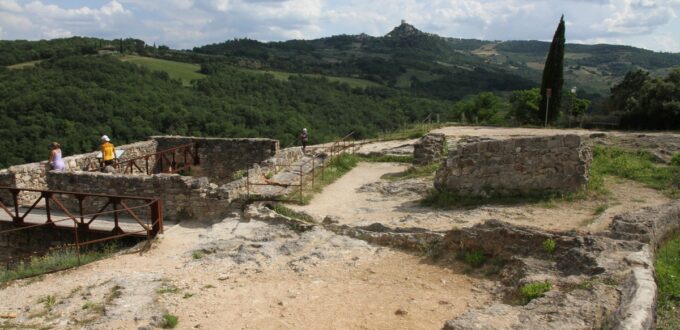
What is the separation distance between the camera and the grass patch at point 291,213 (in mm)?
11469

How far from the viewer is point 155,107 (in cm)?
4397

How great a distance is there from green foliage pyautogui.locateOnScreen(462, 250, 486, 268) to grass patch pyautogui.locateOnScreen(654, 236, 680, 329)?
2427mm

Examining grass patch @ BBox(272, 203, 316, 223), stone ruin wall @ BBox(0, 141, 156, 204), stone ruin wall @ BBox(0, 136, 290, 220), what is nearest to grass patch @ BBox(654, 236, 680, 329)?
grass patch @ BBox(272, 203, 316, 223)

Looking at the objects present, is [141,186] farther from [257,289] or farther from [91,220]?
[257,289]

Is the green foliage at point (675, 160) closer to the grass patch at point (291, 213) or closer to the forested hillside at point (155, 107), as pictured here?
the grass patch at point (291, 213)

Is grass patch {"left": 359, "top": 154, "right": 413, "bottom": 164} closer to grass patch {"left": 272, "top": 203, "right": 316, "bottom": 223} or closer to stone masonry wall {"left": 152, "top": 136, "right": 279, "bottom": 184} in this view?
stone masonry wall {"left": 152, "top": 136, "right": 279, "bottom": 184}

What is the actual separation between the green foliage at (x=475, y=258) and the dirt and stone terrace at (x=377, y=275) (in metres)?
0.10

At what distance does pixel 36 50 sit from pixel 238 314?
7456 cm

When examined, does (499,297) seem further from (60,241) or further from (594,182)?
(60,241)

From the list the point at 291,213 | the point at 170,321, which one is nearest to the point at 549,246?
the point at 170,321

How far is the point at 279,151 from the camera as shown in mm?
18000

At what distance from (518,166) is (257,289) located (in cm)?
690

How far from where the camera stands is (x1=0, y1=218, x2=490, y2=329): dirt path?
704 centimetres

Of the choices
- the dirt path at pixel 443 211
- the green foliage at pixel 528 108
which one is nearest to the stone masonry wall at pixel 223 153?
the dirt path at pixel 443 211
